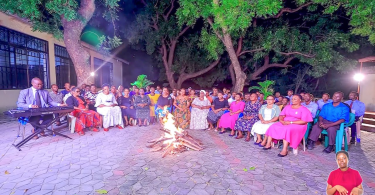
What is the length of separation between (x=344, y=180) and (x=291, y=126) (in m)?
2.98

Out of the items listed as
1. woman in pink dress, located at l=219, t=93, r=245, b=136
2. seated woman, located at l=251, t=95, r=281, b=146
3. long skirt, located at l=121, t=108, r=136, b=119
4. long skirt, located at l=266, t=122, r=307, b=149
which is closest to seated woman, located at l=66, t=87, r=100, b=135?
long skirt, located at l=121, t=108, r=136, b=119

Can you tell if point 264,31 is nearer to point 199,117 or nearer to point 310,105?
point 310,105

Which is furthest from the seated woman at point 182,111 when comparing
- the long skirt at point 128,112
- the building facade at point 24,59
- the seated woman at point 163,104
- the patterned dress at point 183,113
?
the building facade at point 24,59

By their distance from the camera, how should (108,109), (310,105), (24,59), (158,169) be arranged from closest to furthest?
(158,169) → (310,105) → (108,109) → (24,59)

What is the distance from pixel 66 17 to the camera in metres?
8.05

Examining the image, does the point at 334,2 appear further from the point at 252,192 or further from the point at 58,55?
the point at 58,55

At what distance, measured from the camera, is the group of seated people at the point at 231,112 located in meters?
5.40

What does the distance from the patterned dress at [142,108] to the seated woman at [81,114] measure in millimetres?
1592

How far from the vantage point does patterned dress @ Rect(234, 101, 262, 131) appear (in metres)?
6.52

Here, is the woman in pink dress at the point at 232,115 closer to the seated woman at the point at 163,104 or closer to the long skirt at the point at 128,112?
the seated woman at the point at 163,104

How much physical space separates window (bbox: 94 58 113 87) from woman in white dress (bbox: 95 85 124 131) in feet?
32.1

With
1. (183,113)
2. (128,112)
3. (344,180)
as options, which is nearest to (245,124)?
(183,113)

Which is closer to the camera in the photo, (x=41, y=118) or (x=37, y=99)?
(x=37, y=99)

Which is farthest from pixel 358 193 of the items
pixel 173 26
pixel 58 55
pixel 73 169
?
pixel 173 26
